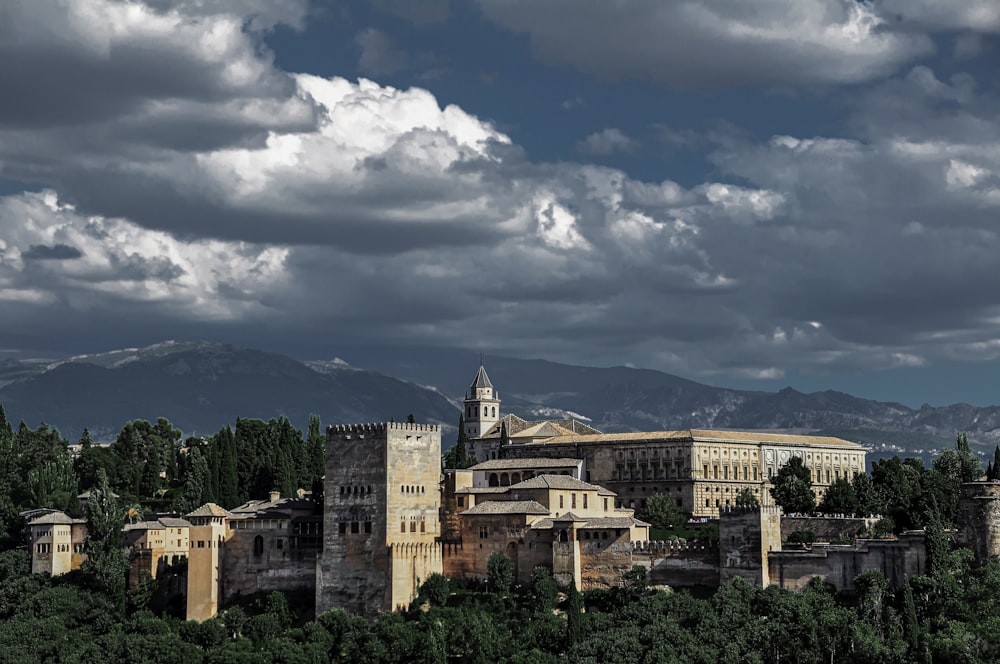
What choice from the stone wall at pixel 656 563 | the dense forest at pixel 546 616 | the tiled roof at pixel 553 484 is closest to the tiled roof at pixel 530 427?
the dense forest at pixel 546 616

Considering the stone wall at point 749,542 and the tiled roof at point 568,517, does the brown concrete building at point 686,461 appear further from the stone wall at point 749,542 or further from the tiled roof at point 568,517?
the stone wall at point 749,542

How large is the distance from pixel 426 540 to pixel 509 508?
6335mm

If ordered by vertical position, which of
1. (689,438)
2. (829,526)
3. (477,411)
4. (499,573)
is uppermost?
(477,411)

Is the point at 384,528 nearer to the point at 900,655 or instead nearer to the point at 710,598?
the point at 710,598

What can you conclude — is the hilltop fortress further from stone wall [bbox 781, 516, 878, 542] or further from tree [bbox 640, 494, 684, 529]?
tree [bbox 640, 494, 684, 529]

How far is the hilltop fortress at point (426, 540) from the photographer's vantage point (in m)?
94.4

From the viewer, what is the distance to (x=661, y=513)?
12594 cm

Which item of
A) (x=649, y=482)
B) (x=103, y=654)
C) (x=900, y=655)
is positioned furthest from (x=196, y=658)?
(x=649, y=482)

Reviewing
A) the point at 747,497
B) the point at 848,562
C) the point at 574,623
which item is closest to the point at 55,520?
the point at 574,623

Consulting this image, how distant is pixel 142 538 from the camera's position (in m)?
109

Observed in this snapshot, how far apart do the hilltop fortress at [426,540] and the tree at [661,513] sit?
8873mm

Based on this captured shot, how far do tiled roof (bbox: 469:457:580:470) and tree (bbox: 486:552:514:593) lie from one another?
95.4ft

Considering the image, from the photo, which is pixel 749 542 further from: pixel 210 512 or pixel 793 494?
pixel 210 512

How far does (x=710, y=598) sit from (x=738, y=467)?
52.5m
